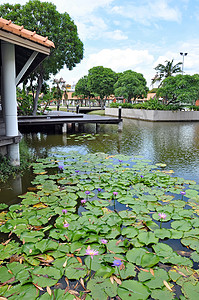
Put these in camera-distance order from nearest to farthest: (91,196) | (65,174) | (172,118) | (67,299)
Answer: (67,299) → (91,196) → (65,174) → (172,118)

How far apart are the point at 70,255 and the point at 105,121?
416 inches

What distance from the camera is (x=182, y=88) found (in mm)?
19859

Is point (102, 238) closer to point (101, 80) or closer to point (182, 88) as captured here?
point (182, 88)

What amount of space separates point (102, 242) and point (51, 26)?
49.3 feet

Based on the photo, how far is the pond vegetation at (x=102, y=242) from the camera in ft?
6.40

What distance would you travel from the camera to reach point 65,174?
5055mm

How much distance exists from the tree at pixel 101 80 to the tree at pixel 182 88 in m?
18.5

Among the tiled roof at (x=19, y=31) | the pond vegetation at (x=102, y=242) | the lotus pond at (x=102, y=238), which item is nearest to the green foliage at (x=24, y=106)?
the tiled roof at (x=19, y=31)

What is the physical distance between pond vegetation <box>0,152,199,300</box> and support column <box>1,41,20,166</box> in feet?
4.37

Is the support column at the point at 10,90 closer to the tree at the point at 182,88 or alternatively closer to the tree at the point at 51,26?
the tree at the point at 51,26

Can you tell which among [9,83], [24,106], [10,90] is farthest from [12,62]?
[24,106]

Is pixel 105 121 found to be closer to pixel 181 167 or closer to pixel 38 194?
pixel 181 167

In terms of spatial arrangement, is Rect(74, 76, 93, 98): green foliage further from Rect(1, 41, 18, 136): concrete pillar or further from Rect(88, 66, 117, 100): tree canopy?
Rect(1, 41, 18, 136): concrete pillar

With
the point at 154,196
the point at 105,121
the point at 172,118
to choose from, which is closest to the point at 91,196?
the point at 154,196
